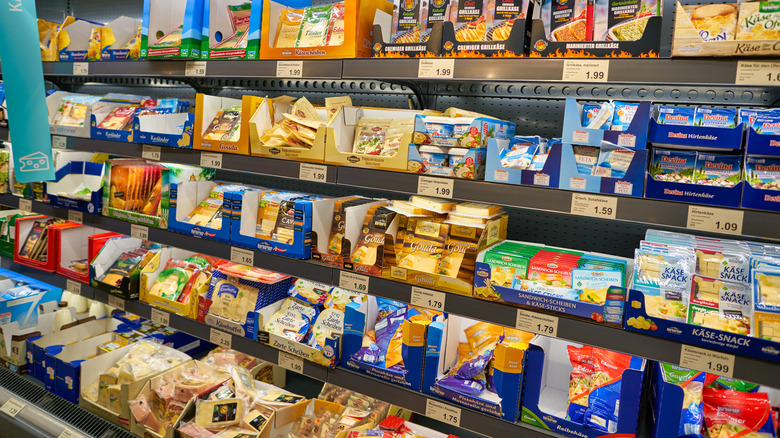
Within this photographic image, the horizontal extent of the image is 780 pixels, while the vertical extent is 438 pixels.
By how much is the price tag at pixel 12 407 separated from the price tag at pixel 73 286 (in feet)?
1.94

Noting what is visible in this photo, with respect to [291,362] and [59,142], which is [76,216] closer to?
[59,142]

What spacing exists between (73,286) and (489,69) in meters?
Answer: 2.50

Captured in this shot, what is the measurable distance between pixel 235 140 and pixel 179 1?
83 centimetres

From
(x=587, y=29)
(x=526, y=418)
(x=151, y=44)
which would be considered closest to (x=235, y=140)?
(x=151, y=44)

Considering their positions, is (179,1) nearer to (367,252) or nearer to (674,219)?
(367,252)

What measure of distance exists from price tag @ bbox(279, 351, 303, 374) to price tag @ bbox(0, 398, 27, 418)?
1.54 metres

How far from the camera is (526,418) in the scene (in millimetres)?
1665

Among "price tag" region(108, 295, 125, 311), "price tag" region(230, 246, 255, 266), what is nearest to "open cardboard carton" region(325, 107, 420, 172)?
"price tag" region(230, 246, 255, 266)

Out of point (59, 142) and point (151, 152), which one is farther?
point (59, 142)

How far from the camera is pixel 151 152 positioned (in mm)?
2445

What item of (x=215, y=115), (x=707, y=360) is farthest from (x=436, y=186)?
(x=215, y=115)

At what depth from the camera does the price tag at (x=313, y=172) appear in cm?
197

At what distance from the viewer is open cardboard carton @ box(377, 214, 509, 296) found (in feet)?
5.64

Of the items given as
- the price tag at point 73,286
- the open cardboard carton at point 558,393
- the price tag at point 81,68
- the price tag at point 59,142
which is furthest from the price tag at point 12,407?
the open cardboard carton at point 558,393
